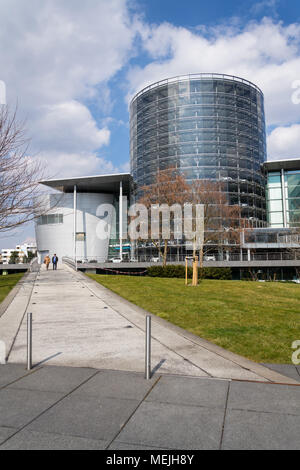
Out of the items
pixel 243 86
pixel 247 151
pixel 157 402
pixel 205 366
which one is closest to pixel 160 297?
pixel 205 366

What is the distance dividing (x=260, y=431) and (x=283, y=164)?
6347 cm

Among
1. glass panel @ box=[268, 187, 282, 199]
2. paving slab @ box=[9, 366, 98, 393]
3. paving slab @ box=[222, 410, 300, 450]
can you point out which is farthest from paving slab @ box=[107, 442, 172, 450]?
glass panel @ box=[268, 187, 282, 199]

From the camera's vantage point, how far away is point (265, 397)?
4.14 meters

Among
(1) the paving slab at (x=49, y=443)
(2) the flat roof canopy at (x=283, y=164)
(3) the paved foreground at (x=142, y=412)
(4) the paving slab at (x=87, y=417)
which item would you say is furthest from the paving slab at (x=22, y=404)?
(2) the flat roof canopy at (x=283, y=164)

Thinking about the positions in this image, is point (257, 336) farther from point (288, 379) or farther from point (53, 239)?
point (53, 239)

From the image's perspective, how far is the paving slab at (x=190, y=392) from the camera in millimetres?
4004

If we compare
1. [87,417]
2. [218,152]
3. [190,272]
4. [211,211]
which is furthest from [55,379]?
[218,152]

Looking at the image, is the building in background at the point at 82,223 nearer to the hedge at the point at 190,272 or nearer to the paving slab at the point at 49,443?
the hedge at the point at 190,272

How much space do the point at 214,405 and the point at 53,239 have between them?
6889 cm

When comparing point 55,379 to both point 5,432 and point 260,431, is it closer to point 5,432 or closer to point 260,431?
point 5,432

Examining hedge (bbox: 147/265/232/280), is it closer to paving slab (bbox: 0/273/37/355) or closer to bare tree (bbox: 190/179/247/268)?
bare tree (bbox: 190/179/247/268)

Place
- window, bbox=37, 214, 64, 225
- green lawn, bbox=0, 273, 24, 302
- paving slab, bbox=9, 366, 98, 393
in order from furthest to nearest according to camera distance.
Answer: window, bbox=37, 214, 64, 225 → green lawn, bbox=0, 273, 24, 302 → paving slab, bbox=9, 366, 98, 393

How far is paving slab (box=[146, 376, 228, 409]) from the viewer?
13.1 ft

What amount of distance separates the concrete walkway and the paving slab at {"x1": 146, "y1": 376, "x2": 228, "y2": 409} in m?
0.35
